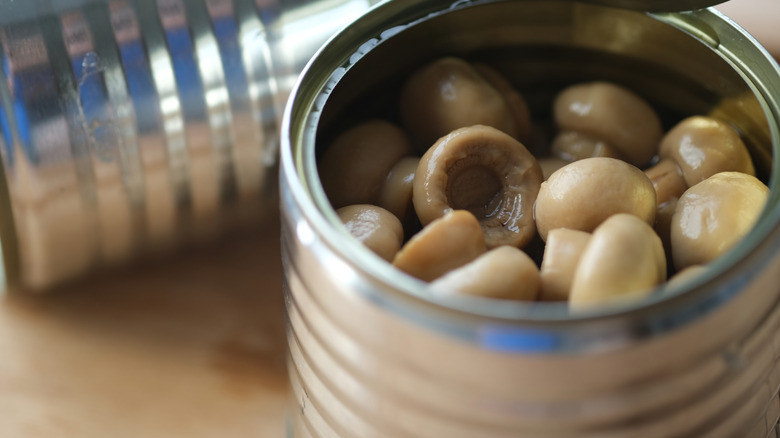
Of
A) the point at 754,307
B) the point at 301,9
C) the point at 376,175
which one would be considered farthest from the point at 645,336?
the point at 301,9

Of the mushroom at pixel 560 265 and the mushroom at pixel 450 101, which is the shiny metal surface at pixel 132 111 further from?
the mushroom at pixel 560 265

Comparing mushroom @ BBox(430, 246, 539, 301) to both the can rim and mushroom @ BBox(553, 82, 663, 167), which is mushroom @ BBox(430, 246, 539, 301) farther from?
mushroom @ BBox(553, 82, 663, 167)

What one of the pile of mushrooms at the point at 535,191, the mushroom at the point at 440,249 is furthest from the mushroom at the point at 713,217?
the mushroom at the point at 440,249

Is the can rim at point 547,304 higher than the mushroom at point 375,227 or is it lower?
higher

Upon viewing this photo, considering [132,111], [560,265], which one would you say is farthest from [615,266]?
[132,111]

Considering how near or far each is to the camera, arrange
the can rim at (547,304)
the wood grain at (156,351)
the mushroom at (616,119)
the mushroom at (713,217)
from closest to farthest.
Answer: the can rim at (547,304), the mushroom at (713,217), the mushroom at (616,119), the wood grain at (156,351)

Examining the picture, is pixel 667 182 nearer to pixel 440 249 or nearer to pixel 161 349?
pixel 440 249

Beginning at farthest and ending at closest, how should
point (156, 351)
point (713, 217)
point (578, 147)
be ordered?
point (156, 351) → point (578, 147) → point (713, 217)
